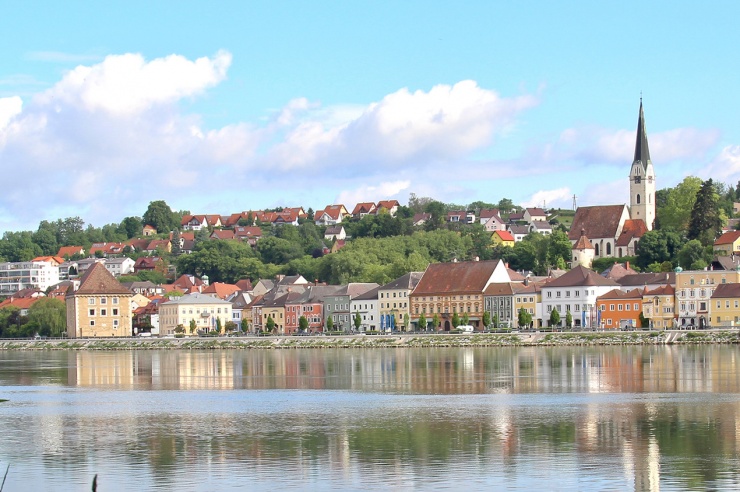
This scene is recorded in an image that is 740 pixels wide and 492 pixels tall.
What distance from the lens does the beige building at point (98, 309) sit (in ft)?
359

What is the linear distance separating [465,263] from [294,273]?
44.1m

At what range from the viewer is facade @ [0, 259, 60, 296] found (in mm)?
184500

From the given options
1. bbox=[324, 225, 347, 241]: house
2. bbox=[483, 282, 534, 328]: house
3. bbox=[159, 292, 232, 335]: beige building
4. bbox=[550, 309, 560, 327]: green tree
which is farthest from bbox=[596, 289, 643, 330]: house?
bbox=[324, 225, 347, 241]: house

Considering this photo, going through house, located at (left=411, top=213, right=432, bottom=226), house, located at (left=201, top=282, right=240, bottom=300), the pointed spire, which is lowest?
house, located at (left=201, top=282, right=240, bottom=300)

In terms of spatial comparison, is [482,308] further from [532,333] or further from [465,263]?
[532,333]

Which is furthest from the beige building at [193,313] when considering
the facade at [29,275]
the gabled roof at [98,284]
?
the facade at [29,275]

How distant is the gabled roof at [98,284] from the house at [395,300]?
23652 millimetres

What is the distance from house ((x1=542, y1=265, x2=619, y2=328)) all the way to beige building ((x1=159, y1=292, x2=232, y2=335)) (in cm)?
3653

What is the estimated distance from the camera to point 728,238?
358 ft

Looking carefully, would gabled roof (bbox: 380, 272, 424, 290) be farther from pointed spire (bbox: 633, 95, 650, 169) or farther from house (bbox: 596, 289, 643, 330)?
pointed spire (bbox: 633, 95, 650, 169)

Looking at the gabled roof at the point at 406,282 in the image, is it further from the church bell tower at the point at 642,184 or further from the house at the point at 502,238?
the house at the point at 502,238

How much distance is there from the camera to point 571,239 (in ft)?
407

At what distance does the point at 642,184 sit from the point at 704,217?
50.8 feet

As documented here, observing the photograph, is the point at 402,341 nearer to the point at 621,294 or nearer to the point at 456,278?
the point at 621,294
